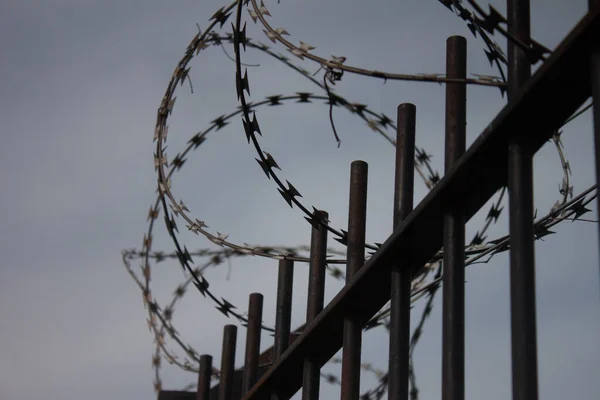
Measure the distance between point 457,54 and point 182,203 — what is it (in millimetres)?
3047

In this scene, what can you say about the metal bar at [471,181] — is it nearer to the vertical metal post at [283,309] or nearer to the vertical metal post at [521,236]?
the vertical metal post at [521,236]

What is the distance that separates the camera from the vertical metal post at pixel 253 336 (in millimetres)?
7367

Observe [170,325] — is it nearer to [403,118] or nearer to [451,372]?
[403,118]

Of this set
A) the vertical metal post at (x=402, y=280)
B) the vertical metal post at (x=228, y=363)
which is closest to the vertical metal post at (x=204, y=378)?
the vertical metal post at (x=228, y=363)

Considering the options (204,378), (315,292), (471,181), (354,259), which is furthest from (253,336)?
(471,181)

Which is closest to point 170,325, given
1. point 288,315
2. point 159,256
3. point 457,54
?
point 159,256

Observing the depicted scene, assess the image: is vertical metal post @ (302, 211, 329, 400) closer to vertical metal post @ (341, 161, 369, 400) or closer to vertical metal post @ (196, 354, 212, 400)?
vertical metal post @ (341, 161, 369, 400)

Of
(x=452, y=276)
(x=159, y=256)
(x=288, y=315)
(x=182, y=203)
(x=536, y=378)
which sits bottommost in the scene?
(x=536, y=378)

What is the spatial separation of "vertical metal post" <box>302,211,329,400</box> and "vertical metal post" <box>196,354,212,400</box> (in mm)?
1741

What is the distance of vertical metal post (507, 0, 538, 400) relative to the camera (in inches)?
176

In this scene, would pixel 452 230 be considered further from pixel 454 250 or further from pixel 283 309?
pixel 283 309

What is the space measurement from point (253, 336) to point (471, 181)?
2.70 metres

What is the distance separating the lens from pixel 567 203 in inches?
243

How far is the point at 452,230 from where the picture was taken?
17.3ft
